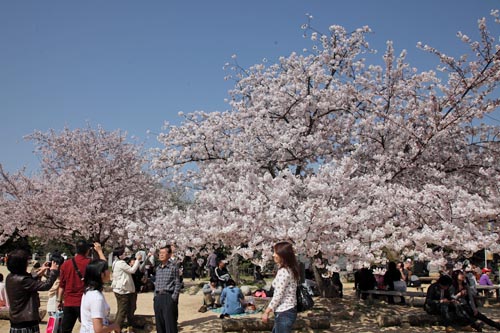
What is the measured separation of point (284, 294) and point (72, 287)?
266cm

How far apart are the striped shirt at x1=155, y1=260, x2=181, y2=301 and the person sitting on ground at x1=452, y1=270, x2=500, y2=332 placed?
198 inches

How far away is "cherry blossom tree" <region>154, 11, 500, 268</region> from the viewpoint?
7.48 m

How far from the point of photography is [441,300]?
860 cm

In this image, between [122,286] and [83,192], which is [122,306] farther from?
[83,192]

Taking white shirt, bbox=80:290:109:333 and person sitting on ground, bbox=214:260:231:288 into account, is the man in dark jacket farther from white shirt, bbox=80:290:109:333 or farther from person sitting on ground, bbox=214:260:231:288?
person sitting on ground, bbox=214:260:231:288

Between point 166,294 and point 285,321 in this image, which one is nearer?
point 285,321

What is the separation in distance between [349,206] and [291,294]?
10.8 ft

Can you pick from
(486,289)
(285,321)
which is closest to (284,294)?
(285,321)

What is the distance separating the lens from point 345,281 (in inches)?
843

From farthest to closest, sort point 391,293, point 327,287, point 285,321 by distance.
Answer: point 327,287 → point 391,293 → point 285,321

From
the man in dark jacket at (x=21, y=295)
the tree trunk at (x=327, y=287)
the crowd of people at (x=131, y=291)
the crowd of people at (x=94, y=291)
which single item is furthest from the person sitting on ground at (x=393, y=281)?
the man in dark jacket at (x=21, y=295)

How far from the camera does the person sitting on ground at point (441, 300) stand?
839 centimetres

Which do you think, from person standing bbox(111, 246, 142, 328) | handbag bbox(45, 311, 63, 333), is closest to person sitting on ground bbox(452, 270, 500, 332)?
person standing bbox(111, 246, 142, 328)

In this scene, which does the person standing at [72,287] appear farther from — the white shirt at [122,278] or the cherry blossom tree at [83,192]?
the cherry blossom tree at [83,192]
